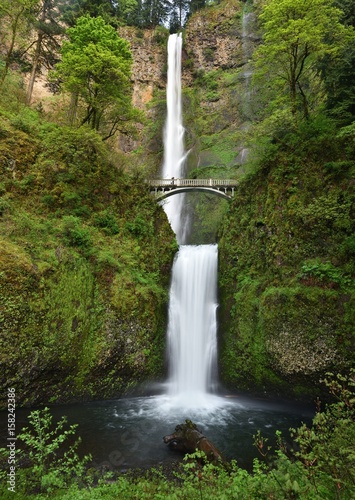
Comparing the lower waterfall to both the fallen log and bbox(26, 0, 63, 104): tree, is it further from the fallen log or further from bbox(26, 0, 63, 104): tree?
bbox(26, 0, 63, 104): tree

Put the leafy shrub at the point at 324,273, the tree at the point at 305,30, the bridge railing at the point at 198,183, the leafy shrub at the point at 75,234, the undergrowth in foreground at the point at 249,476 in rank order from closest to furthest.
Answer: the undergrowth in foreground at the point at 249,476 < the leafy shrub at the point at 324,273 < the leafy shrub at the point at 75,234 < the tree at the point at 305,30 < the bridge railing at the point at 198,183

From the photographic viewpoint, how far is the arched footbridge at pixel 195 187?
2055 cm

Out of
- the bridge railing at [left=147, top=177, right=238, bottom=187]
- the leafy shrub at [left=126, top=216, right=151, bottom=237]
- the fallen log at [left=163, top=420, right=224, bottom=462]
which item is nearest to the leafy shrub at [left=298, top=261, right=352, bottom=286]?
the fallen log at [left=163, top=420, right=224, bottom=462]

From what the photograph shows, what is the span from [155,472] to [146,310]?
6.51 metres

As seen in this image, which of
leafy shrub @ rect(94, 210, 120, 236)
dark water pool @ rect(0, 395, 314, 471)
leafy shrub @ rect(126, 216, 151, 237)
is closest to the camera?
dark water pool @ rect(0, 395, 314, 471)

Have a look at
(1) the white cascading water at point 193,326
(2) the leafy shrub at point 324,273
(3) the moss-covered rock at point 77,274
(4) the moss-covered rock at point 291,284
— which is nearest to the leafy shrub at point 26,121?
(3) the moss-covered rock at point 77,274

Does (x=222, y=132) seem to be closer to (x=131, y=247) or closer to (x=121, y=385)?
(x=131, y=247)

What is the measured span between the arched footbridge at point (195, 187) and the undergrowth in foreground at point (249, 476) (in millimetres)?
16486

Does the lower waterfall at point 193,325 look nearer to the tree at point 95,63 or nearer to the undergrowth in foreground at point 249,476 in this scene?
the undergrowth in foreground at point 249,476

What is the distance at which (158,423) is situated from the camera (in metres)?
9.82

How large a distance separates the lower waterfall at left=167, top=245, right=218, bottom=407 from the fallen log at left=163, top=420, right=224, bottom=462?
3.61 m

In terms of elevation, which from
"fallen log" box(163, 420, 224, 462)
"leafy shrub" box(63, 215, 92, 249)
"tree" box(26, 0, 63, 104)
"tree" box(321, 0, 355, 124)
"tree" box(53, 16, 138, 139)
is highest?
"tree" box(26, 0, 63, 104)

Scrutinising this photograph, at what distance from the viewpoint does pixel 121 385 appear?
1171cm

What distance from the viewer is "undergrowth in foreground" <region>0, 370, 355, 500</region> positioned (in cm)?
340
